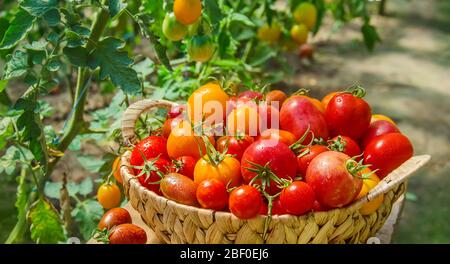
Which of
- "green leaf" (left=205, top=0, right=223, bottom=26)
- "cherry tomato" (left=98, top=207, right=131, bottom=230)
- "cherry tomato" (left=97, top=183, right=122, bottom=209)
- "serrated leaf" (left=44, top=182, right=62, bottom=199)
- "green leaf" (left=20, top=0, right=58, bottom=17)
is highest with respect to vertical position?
"green leaf" (left=20, top=0, right=58, bottom=17)

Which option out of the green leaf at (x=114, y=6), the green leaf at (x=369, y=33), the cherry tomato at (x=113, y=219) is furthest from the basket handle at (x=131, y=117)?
the green leaf at (x=369, y=33)

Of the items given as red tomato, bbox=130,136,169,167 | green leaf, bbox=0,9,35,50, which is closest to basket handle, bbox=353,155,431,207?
red tomato, bbox=130,136,169,167

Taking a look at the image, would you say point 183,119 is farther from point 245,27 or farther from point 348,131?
point 245,27

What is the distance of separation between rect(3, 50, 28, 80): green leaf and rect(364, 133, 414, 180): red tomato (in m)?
0.77

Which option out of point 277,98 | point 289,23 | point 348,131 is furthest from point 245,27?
point 348,131

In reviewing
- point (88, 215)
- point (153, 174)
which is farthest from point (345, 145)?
point (88, 215)

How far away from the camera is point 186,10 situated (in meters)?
1.54

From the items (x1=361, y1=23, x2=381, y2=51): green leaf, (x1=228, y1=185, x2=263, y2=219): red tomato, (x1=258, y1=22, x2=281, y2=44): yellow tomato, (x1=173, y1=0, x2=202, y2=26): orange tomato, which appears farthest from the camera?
(x1=258, y1=22, x2=281, y2=44): yellow tomato

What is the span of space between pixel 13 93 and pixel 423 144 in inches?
74.4

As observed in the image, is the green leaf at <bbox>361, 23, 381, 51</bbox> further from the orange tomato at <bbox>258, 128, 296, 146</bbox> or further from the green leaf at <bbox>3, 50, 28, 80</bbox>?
the green leaf at <bbox>3, 50, 28, 80</bbox>

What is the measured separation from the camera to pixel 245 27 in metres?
2.47

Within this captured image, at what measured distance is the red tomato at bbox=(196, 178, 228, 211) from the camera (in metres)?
1.26

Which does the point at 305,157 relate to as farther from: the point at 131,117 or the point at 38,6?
the point at 38,6

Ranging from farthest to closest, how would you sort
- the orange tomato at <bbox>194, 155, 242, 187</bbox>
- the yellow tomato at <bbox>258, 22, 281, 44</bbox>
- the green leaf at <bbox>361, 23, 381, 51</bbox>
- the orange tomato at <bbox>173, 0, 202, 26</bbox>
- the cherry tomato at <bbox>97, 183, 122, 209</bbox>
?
the yellow tomato at <bbox>258, 22, 281, 44</bbox> → the green leaf at <bbox>361, 23, 381, 51</bbox> → the cherry tomato at <bbox>97, 183, 122, 209</bbox> → the orange tomato at <bbox>173, 0, 202, 26</bbox> → the orange tomato at <bbox>194, 155, 242, 187</bbox>
